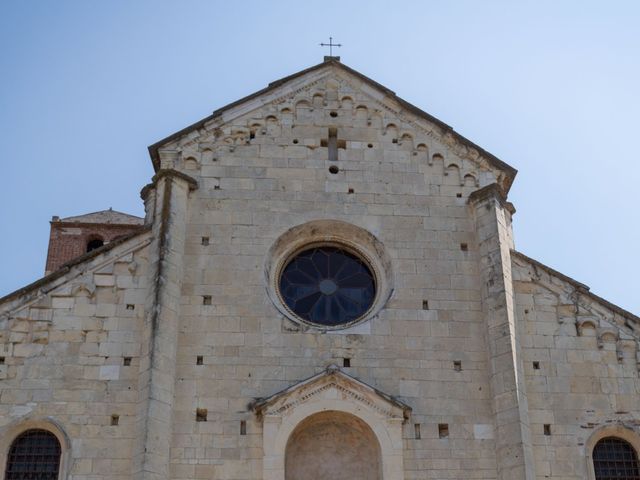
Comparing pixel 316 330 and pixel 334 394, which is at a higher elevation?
pixel 316 330

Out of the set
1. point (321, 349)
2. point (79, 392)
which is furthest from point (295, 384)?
point (79, 392)

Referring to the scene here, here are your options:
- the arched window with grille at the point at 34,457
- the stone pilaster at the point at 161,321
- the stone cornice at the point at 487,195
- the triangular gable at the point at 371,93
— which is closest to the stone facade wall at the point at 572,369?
the stone cornice at the point at 487,195

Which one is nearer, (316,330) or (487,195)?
(316,330)

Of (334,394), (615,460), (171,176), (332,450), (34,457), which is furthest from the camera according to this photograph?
(171,176)

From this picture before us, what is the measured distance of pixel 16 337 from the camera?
1830 cm

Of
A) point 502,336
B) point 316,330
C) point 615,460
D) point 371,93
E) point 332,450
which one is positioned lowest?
point 615,460

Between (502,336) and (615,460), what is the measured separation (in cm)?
293

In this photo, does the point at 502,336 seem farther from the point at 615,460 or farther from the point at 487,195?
the point at 487,195

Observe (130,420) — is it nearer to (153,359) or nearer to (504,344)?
(153,359)

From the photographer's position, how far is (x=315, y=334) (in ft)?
61.5

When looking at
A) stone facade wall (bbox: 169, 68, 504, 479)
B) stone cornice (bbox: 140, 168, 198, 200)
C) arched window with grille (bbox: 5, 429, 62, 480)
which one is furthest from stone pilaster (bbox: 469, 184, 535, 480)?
arched window with grille (bbox: 5, 429, 62, 480)

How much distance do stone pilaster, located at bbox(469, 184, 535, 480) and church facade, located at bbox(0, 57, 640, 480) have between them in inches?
1.6

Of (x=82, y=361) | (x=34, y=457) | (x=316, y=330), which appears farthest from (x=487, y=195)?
(x=34, y=457)

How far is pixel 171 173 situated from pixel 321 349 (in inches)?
183
